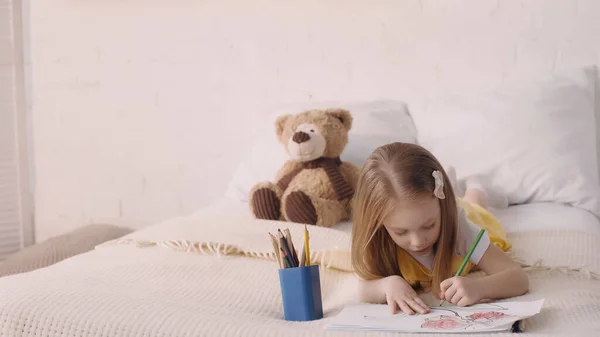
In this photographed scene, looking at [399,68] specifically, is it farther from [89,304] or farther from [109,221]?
[89,304]

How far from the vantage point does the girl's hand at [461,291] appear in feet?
4.18

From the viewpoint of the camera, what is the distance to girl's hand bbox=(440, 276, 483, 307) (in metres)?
1.28

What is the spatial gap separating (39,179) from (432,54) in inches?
61.0

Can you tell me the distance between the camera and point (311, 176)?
2045mm

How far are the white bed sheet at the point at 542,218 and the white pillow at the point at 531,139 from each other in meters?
0.06

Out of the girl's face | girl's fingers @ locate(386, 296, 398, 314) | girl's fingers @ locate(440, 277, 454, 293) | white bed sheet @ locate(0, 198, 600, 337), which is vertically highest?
the girl's face

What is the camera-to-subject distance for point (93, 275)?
1554 mm

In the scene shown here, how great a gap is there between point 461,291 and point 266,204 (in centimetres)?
81

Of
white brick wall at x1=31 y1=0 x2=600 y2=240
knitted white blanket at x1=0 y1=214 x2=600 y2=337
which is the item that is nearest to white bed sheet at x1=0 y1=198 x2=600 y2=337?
knitted white blanket at x1=0 y1=214 x2=600 y2=337

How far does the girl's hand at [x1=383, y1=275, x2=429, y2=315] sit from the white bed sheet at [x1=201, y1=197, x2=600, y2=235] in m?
0.56

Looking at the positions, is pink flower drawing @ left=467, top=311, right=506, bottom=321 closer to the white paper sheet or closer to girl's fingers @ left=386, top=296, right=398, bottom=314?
the white paper sheet

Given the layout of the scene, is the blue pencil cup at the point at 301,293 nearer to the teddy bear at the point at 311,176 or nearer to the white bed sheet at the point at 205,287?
the white bed sheet at the point at 205,287

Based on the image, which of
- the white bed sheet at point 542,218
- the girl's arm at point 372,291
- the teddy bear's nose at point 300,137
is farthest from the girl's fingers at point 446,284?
the teddy bear's nose at point 300,137

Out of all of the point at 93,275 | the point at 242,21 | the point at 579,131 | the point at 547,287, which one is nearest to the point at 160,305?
the point at 93,275
